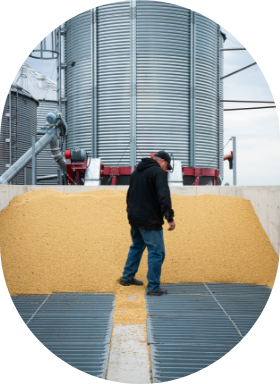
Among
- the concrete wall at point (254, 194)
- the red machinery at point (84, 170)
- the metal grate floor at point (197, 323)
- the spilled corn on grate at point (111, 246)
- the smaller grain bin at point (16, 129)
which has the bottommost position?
the metal grate floor at point (197, 323)

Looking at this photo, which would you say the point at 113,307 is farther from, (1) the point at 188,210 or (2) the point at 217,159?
(2) the point at 217,159

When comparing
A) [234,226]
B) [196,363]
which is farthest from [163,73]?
[196,363]

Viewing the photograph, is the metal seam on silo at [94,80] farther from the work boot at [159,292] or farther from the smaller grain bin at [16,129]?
the work boot at [159,292]

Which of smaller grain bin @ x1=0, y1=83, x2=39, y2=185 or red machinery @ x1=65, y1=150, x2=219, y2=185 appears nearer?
red machinery @ x1=65, y1=150, x2=219, y2=185

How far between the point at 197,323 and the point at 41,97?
684 inches

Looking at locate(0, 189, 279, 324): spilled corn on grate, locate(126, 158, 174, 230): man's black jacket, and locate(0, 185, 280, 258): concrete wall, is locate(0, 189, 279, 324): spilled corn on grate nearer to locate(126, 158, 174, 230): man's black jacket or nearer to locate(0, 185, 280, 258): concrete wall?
locate(0, 185, 280, 258): concrete wall

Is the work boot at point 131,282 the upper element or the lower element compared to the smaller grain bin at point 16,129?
lower

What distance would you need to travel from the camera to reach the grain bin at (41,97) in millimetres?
16406

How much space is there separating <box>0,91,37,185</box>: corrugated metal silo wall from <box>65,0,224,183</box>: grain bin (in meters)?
4.65

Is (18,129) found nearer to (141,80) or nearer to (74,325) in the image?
(141,80)

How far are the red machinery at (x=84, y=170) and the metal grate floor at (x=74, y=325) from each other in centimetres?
563

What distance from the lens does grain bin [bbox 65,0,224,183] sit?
31.1 ft

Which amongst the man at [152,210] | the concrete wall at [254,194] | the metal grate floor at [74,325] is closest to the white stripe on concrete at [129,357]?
the metal grate floor at [74,325]

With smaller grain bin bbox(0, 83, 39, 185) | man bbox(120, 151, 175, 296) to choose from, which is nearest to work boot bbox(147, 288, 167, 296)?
man bbox(120, 151, 175, 296)
